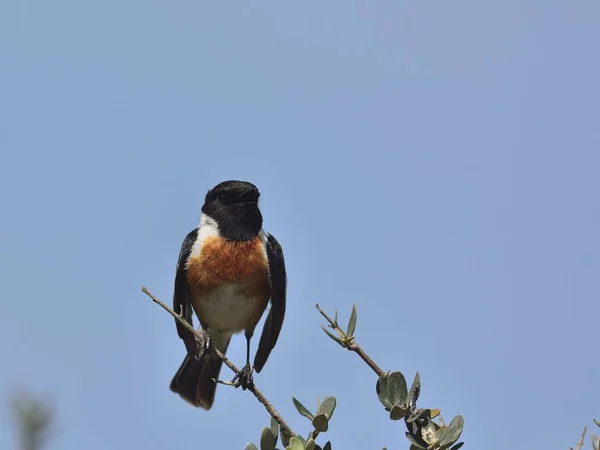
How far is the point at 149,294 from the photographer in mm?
4477

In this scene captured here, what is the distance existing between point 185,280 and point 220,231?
0.56 m

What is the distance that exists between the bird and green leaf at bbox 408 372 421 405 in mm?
4629

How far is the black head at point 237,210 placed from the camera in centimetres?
825

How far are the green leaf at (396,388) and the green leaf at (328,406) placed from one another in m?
0.26

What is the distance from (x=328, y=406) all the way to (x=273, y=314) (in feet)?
15.7

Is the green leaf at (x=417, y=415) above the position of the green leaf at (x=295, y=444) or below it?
below

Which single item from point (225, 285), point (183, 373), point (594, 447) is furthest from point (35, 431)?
point (183, 373)

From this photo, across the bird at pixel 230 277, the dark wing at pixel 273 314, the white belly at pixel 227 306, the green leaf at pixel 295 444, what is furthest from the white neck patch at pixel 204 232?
the green leaf at pixel 295 444

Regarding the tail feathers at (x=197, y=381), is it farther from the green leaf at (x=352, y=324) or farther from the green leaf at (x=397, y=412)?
the green leaf at (x=397, y=412)

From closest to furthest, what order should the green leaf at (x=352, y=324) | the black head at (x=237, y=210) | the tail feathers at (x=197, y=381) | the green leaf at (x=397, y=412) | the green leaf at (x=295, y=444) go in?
the green leaf at (x=295, y=444) → the green leaf at (x=397, y=412) → the green leaf at (x=352, y=324) → the black head at (x=237, y=210) → the tail feathers at (x=197, y=381)

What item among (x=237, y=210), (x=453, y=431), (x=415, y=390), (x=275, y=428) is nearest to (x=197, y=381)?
(x=237, y=210)

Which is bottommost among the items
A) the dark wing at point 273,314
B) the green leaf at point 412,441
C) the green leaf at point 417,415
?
the green leaf at point 412,441

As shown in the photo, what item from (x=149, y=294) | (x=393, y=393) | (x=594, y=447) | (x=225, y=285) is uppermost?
(x=225, y=285)

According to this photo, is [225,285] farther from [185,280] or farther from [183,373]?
[183,373]
